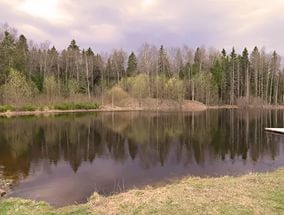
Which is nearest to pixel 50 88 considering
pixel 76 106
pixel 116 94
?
pixel 76 106

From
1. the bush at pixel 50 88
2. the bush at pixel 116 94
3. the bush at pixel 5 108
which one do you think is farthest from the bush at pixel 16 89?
the bush at pixel 116 94

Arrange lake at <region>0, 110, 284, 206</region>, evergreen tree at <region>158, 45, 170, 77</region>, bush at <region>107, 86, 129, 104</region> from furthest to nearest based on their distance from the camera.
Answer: evergreen tree at <region>158, 45, 170, 77</region> < bush at <region>107, 86, 129, 104</region> < lake at <region>0, 110, 284, 206</region>

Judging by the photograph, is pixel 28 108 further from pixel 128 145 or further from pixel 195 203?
pixel 195 203

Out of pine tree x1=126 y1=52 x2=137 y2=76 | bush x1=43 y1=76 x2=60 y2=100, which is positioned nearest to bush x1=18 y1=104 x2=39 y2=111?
bush x1=43 y1=76 x2=60 y2=100

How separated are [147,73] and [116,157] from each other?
63913 mm

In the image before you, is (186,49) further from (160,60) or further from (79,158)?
(79,158)

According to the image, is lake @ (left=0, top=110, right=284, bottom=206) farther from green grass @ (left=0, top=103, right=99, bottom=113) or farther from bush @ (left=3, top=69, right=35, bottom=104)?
bush @ (left=3, top=69, right=35, bottom=104)

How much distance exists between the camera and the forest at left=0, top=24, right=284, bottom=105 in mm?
77438

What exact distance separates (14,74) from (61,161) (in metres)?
48.6

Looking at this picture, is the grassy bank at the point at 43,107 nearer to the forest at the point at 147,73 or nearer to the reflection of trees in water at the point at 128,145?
the forest at the point at 147,73

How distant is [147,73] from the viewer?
86438 mm

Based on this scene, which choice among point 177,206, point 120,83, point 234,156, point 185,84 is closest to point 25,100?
point 120,83

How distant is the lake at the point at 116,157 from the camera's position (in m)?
16.7

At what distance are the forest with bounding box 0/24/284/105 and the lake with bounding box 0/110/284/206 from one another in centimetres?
4123
